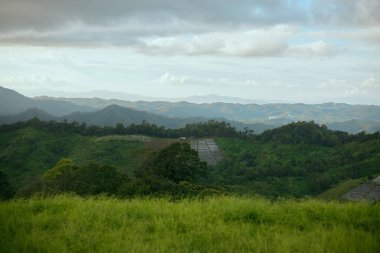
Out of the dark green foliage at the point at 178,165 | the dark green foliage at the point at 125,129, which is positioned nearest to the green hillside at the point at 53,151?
the dark green foliage at the point at 125,129

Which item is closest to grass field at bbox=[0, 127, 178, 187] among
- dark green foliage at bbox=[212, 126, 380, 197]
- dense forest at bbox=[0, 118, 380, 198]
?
dense forest at bbox=[0, 118, 380, 198]

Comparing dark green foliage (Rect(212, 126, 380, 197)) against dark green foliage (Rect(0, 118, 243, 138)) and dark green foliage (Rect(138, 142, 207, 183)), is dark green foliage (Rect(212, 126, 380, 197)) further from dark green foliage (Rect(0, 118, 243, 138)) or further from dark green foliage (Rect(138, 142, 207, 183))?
dark green foliage (Rect(138, 142, 207, 183))

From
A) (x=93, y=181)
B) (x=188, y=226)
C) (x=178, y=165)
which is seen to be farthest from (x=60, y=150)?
(x=188, y=226)

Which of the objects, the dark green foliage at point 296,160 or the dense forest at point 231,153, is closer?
the dense forest at point 231,153

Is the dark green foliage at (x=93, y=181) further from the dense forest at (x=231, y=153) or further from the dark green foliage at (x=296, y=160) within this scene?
the dark green foliage at (x=296, y=160)

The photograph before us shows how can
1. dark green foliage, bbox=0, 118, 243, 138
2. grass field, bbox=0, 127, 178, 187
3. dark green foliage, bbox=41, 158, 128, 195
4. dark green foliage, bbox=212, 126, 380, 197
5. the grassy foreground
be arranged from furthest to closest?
1. dark green foliage, bbox=0, 118, 243, 138
2. grass field, bbox=0, 127, 178, 187
3. dark green foliage, bbox=212, 126, 380, 197
4. dark green foliage, bbox=41, 158, 128, 195
5. the grassy foreground

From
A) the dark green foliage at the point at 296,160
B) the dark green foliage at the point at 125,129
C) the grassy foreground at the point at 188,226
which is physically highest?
the grassy foreground at the point at 188,226

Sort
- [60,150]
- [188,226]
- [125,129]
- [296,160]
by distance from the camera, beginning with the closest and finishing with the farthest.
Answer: [188,226]
[296,160]
[60,150]
[125,129]

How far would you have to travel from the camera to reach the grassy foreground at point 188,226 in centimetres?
598

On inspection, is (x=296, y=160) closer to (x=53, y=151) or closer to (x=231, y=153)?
(x=231, y=153)

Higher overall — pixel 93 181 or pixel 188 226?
pixel 188 226

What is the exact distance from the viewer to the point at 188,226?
706 cm

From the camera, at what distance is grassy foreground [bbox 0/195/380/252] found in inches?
235

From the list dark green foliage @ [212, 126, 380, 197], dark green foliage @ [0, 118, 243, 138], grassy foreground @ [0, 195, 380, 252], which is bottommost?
dark green foliage @ [212, 126, 380, 197]
